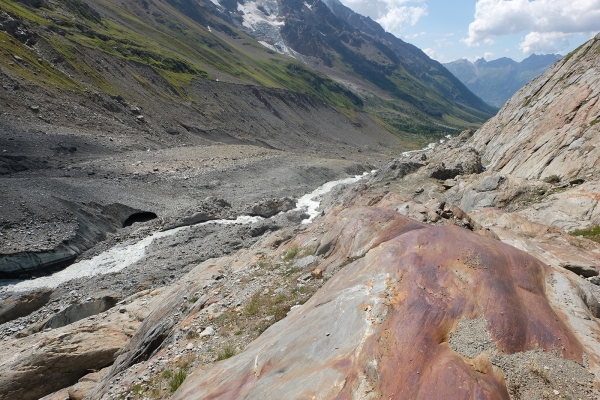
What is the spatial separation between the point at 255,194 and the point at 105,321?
128ft

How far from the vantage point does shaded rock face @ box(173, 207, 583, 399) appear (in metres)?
7.87

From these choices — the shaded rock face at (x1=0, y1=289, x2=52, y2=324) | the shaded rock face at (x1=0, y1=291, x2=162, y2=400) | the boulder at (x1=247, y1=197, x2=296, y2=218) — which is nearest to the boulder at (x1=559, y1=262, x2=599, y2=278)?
the shaded rock face at (x1=0, y1=291, x2=162, y2=400)

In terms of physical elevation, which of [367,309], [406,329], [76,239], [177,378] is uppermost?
[406,329]

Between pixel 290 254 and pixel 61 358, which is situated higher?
pixel 290 254

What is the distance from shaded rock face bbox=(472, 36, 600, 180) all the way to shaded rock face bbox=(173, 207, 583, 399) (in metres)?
23.8

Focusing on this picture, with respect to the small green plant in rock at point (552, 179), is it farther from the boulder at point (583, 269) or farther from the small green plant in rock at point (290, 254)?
the small green plant in rock at point (290, 254)

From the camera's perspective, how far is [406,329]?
29.5 ft

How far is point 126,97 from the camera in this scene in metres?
90.6

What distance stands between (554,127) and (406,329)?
38466 mm

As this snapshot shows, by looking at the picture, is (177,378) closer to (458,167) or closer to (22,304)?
(22,304)

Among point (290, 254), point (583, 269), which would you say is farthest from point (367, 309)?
point (583, 269)

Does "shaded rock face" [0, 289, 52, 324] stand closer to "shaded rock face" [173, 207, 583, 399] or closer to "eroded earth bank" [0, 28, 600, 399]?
"eroded earth bank" [0, 28, 600, 399]

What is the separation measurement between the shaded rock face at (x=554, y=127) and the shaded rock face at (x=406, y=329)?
939 inches

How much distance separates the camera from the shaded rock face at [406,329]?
7.87 meters
